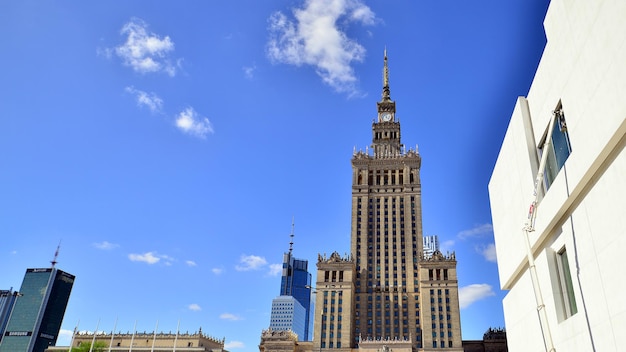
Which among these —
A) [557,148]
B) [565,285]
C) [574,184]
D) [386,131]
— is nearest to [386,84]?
[386,131]

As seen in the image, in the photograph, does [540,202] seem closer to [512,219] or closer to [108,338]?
[512,219]

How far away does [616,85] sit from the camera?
18891mm

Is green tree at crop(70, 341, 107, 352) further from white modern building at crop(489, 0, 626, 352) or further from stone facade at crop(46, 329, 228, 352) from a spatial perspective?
white modern building at crop(489, 0, 626, 352)

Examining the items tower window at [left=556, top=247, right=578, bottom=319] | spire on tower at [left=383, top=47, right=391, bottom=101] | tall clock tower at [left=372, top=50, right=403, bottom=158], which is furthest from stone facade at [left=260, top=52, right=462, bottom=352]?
tower window at [left=556, top=247, right=578, bottom=319]

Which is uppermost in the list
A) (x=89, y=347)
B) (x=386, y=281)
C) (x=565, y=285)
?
(x=386, y=281)

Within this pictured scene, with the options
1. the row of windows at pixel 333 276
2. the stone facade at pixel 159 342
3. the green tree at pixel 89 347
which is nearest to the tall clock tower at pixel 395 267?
the row of windows at pixel 333 276

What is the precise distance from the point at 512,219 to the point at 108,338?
428ft

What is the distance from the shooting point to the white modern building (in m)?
19.5

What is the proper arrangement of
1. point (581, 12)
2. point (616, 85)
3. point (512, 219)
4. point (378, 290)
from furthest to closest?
point (378, 290)
point (512, 219)
point (581, 12)
point (616, 85)

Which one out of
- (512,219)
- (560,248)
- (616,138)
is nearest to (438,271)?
(512,219)

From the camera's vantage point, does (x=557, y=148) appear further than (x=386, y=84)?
No

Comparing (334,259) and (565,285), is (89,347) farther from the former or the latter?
(565,285)

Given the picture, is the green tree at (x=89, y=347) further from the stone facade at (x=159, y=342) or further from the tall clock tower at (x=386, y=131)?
the tall clock tower at (x=386, y=131)

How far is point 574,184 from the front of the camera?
2286 cm
